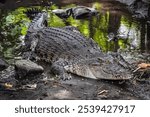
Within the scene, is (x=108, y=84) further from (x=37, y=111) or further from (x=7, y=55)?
(x=7, y=55)

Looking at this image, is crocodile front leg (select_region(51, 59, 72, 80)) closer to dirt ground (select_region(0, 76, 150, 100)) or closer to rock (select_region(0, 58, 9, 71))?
dirt ground (select_region(0, 76, 150, 100))

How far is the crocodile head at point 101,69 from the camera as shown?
5887 mm

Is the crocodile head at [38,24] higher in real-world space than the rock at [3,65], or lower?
higher

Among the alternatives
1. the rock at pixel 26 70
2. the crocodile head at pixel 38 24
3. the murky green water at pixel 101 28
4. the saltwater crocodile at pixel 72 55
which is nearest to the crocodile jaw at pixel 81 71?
the saltwater crocodile at pixel 72 55

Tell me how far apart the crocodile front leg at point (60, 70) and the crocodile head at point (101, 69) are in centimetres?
11

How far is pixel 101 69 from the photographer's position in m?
6.11

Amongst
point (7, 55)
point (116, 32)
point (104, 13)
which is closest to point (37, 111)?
point (7, 55)

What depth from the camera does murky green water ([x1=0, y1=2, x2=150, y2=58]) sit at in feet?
28.7

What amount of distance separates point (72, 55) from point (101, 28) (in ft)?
13.4

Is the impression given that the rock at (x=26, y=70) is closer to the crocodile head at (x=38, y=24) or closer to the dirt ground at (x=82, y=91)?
the dirt ground at (x=82, y=91)

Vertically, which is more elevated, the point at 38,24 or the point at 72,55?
the point at 38,24

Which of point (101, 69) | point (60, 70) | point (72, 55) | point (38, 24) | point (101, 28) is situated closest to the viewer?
point (101, 69)

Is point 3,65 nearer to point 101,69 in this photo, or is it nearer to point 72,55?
point 72,55

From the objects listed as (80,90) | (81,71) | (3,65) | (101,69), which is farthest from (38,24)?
(80,90)
